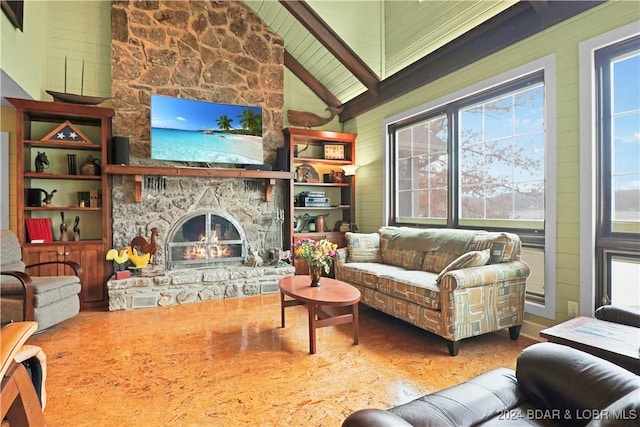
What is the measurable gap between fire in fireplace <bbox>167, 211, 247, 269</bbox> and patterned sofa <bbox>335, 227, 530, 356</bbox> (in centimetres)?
200

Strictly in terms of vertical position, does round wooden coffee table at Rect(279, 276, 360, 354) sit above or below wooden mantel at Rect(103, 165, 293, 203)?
below

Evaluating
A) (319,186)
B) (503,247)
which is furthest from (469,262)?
(319,186)

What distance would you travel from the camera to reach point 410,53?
171 inches

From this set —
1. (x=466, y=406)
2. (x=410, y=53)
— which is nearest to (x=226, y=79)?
(x=410, y=53)

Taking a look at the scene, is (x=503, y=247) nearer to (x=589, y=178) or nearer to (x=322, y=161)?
(x=589, y=178)

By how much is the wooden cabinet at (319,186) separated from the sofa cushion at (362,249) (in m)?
1.20

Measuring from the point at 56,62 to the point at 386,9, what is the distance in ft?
14.5

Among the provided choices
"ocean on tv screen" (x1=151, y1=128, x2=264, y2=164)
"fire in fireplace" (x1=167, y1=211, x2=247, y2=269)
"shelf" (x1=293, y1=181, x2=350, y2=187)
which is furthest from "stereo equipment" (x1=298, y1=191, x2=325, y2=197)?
"fire in fireplace" (x1=167, y1=211, x2=247, y2=269)

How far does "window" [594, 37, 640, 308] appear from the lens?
96.3 inches

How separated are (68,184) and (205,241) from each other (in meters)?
1.85

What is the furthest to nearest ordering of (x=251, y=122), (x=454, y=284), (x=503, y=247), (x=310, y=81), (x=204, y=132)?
(x=310, y=81) → (x=251, y=122) → (x=204, y=132) → (x=503, y=247) → (x=454, y=284)

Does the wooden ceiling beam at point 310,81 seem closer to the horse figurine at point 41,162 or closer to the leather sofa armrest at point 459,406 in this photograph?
the horse figurine at point 41,162

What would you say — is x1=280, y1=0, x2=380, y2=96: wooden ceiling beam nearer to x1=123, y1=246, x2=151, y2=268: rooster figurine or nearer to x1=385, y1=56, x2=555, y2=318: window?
x1=385, y1=56, x2=555, y2=318: window

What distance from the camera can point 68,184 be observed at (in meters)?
4.31
